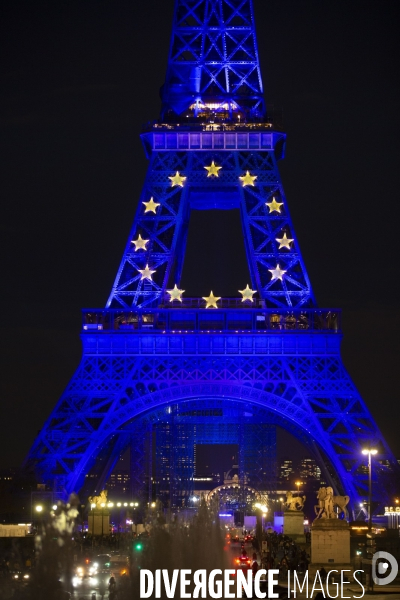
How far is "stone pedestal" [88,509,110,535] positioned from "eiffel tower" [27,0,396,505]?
26.4ft

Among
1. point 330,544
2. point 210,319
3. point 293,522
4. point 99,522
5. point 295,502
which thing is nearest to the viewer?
point 330,544

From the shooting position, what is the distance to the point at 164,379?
8331cm

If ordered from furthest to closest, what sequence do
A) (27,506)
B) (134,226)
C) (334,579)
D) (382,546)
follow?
(134,226)
(27,506)
(382,546)
(334,579)

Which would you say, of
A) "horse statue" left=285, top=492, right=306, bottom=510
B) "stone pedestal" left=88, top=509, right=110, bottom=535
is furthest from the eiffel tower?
"horse statue" left=285, top=492, right=306, bottom=510

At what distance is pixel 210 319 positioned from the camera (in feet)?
281

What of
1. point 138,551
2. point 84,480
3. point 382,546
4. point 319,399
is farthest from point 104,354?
point 382,546

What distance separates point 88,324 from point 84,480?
923cm

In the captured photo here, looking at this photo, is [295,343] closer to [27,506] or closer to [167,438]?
[27,506]

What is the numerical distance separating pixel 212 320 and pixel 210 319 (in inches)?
5.3

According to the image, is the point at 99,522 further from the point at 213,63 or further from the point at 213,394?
the point at 213,63

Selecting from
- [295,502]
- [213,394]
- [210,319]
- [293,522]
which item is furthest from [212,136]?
[293,522]

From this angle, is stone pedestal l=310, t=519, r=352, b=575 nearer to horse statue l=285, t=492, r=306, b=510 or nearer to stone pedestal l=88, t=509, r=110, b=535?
horse statue l=285, t=492, r=306, b=510

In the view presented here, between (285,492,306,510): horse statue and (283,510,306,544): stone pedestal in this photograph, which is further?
(285,492,306,510): horse statue

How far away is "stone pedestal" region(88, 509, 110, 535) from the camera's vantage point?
72938mm
